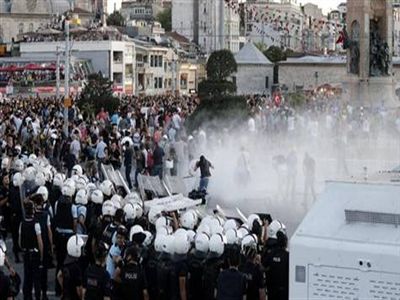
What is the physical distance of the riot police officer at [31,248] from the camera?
11.6 m

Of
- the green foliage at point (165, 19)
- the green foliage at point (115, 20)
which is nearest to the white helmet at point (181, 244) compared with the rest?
the green foliage at point (115, 20)

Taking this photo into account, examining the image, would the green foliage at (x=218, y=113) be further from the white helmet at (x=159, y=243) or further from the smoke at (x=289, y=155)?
the white helmet at (x=159, y=243)

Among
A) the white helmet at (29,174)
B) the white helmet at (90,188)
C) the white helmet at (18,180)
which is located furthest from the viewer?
the white helmet at (29,174)

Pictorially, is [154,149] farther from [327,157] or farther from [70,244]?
[70,244]

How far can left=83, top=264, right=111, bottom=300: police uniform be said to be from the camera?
951 cm

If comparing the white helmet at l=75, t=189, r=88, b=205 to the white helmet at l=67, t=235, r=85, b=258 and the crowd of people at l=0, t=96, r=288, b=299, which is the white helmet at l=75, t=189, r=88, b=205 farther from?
the white helmet at l=67, t=235, r=85, b=258

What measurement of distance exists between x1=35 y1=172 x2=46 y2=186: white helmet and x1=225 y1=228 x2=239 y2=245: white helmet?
556 cm

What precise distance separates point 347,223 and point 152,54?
8567 cm

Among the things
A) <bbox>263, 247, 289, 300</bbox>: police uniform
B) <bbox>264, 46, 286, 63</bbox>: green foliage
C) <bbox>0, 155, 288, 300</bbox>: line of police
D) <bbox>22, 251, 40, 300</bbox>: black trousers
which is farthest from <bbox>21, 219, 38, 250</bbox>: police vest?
<bbox>264, 46, 286, 63</bbox>: green foliage

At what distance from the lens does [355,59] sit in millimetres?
41156

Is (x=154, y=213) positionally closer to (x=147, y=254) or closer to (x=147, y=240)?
(x=147, y=240)

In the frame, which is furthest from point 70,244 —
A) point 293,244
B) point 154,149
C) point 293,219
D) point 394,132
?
point 394,132

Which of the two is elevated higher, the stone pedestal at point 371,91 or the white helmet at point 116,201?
the stone pedestal at point 371,91

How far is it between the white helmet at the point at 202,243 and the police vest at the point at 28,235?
2.51 meters
